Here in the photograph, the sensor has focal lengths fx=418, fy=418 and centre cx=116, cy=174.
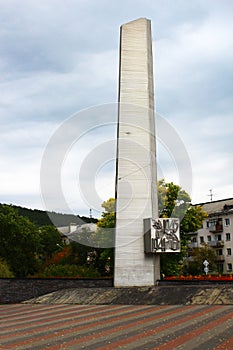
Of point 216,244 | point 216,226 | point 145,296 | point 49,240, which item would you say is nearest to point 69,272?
point 145,296

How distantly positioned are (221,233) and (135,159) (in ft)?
109

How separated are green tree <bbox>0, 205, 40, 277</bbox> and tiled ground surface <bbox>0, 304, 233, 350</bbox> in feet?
64.4

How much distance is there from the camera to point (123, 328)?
30.2ft

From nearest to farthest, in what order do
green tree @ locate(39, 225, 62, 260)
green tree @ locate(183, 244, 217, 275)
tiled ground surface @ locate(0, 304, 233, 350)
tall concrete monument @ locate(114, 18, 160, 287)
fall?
tiled ground surface @ locate(0, 304, 233, 350) < tall concrete monument @ locate(114, 18, 160, 287) < green tree @ locate(183, 244, 217, 275) < green tree @ locate(39, 225, 62, 260)

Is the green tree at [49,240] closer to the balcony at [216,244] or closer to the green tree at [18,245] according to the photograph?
the green tree at [18,245]

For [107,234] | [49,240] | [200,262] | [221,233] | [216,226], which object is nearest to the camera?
[107,234]

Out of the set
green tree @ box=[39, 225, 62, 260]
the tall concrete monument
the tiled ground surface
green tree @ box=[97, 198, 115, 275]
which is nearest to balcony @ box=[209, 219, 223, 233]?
green tree @ box=[39, 225, 62, 260]

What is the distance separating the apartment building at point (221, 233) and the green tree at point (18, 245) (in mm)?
19673

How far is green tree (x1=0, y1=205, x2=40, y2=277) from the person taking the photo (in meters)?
32.2

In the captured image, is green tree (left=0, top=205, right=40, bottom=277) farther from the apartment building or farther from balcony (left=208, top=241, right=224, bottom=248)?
balcony (left=208, top=241, right=224, bottom=248)

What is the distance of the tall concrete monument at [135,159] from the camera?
17266mm

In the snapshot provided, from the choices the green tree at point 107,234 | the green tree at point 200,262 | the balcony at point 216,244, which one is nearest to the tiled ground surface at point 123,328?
the green tree at point 107,234

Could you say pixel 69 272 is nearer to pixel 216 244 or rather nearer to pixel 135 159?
pixel 135 159

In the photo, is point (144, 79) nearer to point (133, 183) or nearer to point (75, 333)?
point (133, 183)
